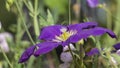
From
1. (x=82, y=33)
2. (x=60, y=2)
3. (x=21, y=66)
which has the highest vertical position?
(x=82, y=33)

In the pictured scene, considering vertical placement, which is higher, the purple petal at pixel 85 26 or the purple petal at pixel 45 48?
the purple petal at pixel 85 26

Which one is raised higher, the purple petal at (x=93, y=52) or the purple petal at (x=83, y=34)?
the purple petal at (x=83, y=34)

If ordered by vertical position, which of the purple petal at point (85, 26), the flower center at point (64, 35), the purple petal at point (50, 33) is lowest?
the flower center at point (64, 35)

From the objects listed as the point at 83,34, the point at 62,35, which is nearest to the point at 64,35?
the point at 62,35

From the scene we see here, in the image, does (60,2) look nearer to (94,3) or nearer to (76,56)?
(94,3)

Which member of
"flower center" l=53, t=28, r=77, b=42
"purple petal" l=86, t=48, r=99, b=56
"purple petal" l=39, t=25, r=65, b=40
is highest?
"purple petal" l=39, t=25, r=65, b=40

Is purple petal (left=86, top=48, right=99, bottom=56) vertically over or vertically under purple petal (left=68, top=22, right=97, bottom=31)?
under

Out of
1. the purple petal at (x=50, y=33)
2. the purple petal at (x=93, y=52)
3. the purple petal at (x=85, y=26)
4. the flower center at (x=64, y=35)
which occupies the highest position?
the purple petal at (x=85, y=26)

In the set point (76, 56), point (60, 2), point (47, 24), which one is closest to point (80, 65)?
point (76, 56)
